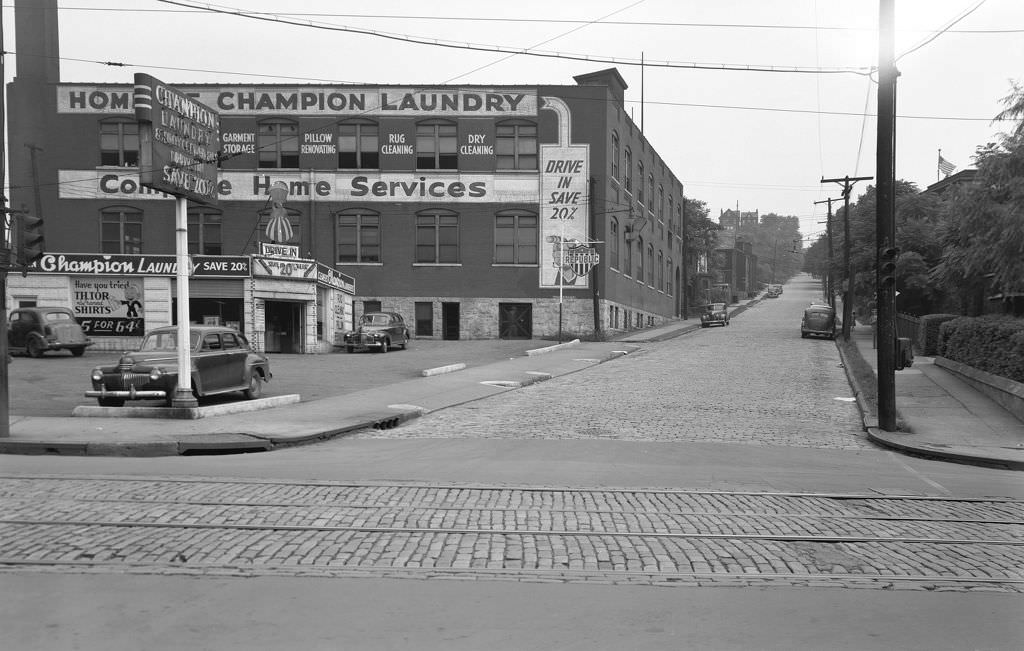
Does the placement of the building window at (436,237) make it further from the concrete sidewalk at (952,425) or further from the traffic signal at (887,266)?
the traffic signal at (887,266)

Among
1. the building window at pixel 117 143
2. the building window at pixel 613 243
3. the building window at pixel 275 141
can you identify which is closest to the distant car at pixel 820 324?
the building window at pixel 613 243

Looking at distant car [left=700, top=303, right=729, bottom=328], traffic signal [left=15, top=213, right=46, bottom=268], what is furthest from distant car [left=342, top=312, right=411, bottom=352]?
distant car [left=700, top=303, right=729, bottom=328]

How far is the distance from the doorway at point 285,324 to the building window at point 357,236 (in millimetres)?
10230

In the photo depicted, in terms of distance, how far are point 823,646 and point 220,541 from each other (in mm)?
4783

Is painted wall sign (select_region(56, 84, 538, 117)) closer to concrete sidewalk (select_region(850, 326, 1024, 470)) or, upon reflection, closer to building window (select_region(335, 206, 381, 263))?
building window (select_region(335, 206, 381, 263))

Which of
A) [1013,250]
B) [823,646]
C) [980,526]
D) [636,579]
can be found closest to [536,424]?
[980,526]

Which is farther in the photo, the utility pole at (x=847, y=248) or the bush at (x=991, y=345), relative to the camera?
the utility pole at (x=847, y=248)

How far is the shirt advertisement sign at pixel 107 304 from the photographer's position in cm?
3109

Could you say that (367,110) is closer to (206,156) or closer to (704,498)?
(206,156)

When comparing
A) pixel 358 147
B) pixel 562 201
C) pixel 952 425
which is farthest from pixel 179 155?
pixel 562 201

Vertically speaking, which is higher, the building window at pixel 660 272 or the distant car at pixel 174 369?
the building window at pixel 660 272

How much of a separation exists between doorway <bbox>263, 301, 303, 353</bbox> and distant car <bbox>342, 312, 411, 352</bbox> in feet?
6.85

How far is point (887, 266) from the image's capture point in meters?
14.9

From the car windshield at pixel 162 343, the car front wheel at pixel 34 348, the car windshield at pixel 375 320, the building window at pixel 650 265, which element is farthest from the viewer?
the building window at pixel 650 265
